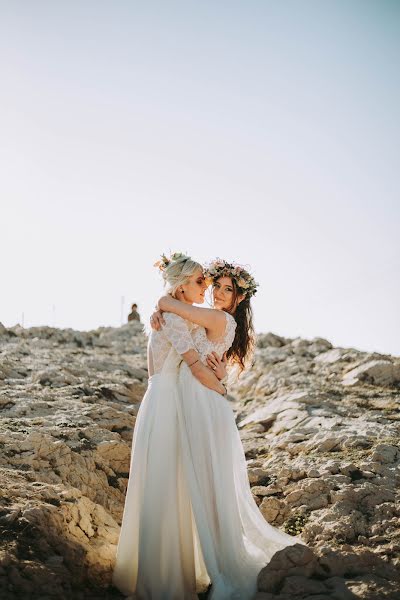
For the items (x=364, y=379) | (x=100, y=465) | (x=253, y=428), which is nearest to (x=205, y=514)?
(x=100, y=465)

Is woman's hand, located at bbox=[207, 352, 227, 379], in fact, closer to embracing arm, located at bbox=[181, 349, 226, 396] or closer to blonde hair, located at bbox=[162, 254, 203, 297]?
embracing arm, located at bbox=[181, 349, 226, 396]

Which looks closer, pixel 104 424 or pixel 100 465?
pixel 100 465

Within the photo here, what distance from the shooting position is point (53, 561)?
382 cm

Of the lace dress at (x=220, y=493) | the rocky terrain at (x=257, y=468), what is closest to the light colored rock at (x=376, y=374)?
the rocky terrain at (x=257, y=468)

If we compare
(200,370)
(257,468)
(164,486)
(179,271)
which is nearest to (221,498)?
(164,486)

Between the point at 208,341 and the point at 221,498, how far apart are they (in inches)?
47.4

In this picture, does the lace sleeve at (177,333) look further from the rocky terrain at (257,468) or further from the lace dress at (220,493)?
the rocky terrain at (257,468)

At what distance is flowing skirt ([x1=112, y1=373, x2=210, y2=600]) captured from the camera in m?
3.91

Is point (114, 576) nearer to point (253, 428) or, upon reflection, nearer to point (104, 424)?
point (104, 424)

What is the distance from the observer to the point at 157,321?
14.6ft

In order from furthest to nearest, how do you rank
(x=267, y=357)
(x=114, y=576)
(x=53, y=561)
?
1. (x=267, y=357)
2. (x=114, y=576)
3. (x=53, y=561)

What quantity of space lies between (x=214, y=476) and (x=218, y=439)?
0.29 m

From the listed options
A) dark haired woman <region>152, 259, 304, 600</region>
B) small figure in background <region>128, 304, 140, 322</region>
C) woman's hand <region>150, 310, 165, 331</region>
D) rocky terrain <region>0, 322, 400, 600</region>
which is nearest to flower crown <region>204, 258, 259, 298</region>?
dark haired woman <region>152, 259, 304, 600</region>

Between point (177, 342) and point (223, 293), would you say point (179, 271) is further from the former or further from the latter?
point (223, 293)
